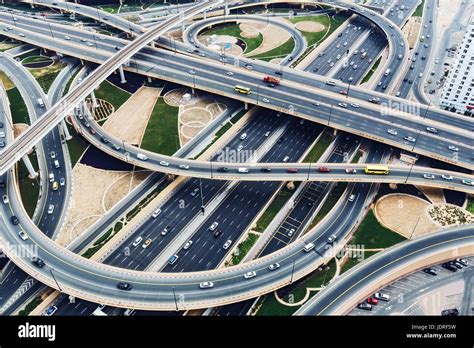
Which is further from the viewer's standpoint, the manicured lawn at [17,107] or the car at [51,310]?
the manicured lawn at [17,107]

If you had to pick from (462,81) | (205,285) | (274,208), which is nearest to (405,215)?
(274,208)

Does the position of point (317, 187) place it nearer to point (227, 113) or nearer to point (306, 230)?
point (306, 230)

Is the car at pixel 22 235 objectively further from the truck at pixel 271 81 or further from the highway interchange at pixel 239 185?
the truck at pixel 271 81

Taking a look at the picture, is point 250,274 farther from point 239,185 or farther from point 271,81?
point 271,81

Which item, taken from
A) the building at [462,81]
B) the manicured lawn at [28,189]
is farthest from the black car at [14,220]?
the building at [462,81]

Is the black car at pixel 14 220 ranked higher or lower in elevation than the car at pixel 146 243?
higher

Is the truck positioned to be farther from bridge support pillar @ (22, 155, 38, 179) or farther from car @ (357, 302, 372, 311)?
bridge support pillar @ (22, 155, 38, 179)

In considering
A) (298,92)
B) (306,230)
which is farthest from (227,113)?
(306,230)
